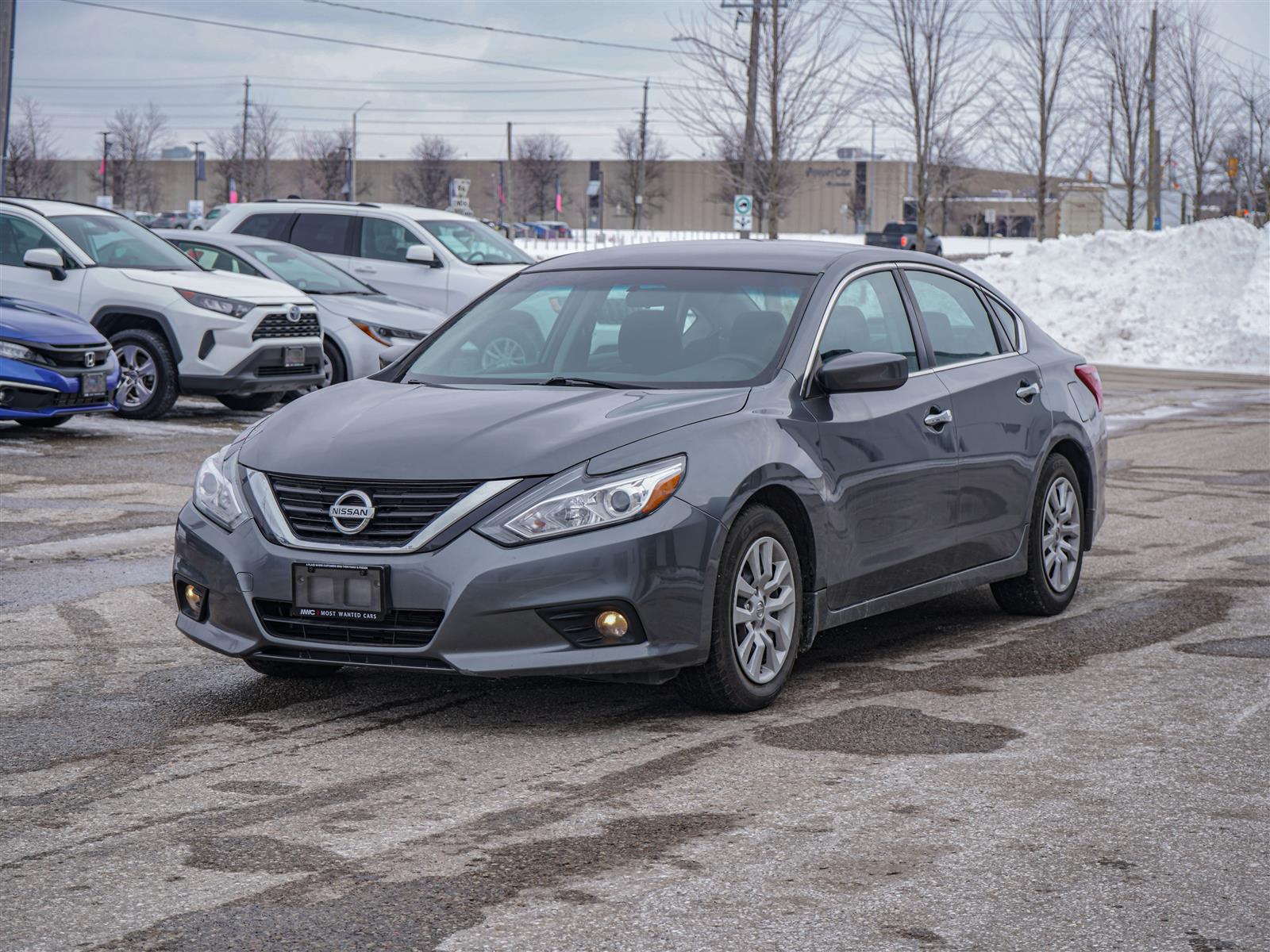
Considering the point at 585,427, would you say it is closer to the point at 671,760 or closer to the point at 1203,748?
the point at 671,760

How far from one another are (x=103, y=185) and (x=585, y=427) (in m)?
92.2

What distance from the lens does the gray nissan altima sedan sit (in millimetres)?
5070

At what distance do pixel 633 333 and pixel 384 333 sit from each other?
34.9ft

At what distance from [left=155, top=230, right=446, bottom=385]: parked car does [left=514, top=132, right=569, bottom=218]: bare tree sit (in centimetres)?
9474

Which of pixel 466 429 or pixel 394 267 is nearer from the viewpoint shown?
pixel 466 429

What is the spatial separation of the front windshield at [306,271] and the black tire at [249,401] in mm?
1172

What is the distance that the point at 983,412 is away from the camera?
6.90 meters

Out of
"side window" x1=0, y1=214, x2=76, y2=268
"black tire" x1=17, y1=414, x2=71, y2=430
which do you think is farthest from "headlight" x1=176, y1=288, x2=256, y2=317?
"black tire" x1=17, y1=414, x2=71, y2=430

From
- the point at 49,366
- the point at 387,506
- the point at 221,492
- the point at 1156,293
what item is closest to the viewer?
the point at 387,506

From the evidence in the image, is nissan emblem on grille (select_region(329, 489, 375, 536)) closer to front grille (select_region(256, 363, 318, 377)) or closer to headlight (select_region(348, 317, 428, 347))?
front grille (select_region(256, 363, 318, 377))

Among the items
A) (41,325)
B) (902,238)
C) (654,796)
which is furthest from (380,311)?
(902,238)

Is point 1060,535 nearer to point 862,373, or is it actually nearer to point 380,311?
point 862,373

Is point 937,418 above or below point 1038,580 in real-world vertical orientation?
above

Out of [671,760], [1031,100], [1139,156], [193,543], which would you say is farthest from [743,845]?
[1139,156]
